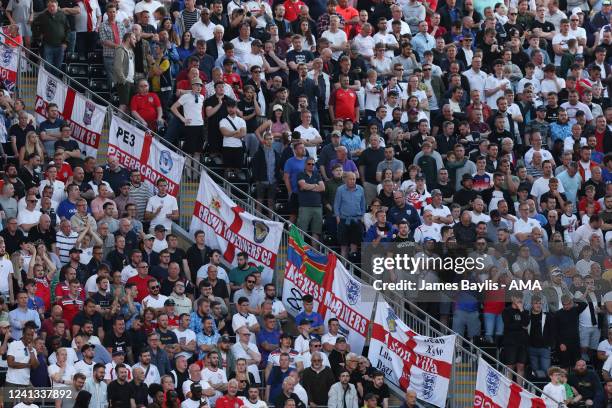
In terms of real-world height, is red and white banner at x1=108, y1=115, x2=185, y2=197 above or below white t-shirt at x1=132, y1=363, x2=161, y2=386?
above

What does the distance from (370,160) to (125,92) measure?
14.1 ft

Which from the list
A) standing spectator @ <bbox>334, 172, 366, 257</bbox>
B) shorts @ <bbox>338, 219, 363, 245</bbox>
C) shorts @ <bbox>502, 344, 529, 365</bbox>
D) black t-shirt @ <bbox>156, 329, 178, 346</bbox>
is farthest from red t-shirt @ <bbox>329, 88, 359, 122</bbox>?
black t-shirt @ <bbox>156, 329, 178, 346</bbox>

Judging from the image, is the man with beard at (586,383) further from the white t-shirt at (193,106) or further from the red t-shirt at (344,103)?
the white t-shirt at (193,106)

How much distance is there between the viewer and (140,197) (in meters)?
29.0

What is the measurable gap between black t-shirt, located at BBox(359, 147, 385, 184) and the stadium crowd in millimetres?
28

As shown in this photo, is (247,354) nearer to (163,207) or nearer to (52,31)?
(163,207)

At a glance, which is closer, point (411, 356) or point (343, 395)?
point (343, 395)

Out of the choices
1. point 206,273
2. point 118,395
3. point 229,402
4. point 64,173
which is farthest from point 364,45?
point 118,395

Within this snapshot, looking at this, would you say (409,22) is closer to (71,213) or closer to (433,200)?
(433,200)

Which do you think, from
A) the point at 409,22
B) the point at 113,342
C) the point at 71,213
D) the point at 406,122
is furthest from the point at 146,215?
the point at 409,22

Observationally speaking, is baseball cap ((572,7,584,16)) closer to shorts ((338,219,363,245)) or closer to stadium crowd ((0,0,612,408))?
stadium crowd ((0,0,612,408))

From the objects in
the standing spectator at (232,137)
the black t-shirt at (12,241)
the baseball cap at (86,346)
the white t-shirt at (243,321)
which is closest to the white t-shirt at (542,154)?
the standing spectator at (232,137)

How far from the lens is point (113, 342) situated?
25938mm

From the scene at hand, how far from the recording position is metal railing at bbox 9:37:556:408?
2748 centimetres
